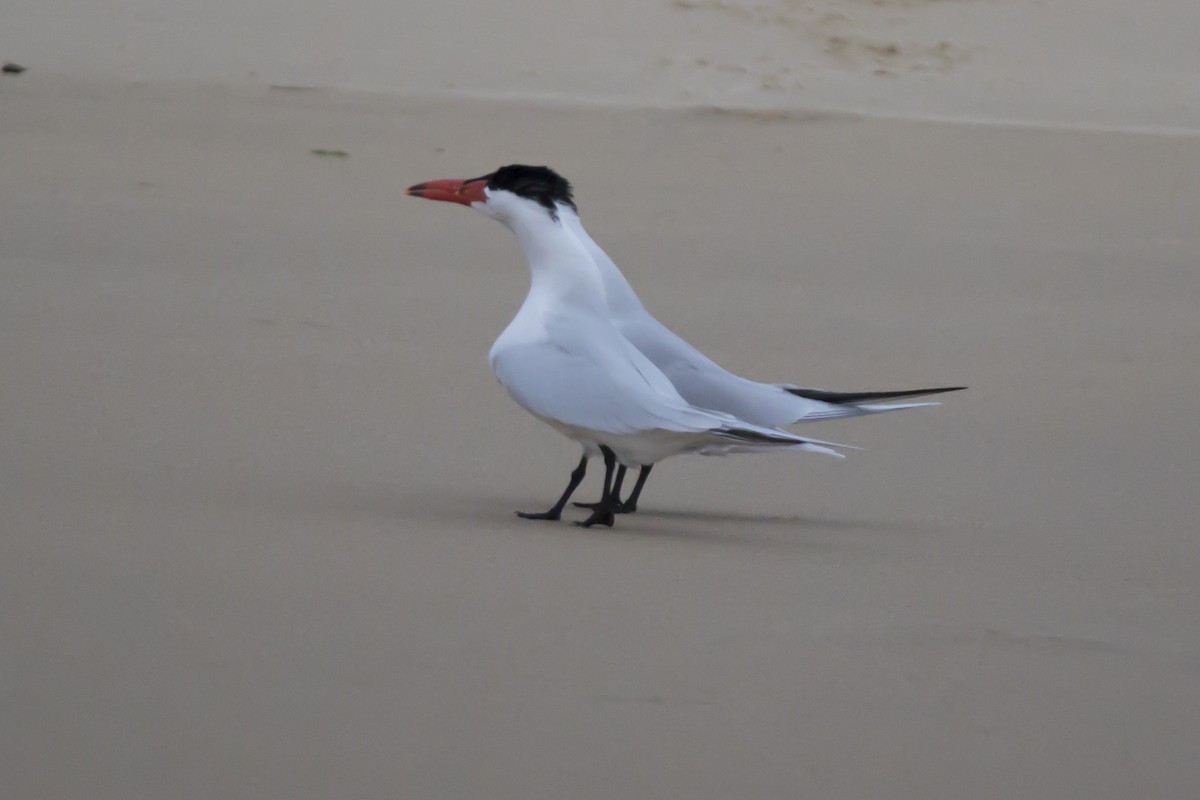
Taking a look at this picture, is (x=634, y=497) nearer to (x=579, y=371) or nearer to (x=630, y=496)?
(x=630, y=496)

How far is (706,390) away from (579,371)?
1.74ft

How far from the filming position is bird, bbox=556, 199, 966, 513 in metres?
5.00

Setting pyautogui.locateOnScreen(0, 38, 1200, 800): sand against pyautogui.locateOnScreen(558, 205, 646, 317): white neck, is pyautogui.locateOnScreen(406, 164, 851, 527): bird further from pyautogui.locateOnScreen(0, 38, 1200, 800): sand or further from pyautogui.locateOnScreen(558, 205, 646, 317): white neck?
pyautogui.locateOnScreen(0, 38, 1200, 800): sand

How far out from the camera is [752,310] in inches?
295

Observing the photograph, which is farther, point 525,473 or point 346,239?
point 346,239

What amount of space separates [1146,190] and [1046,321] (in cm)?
295

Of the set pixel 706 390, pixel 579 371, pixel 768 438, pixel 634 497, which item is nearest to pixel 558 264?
pixel 579 371

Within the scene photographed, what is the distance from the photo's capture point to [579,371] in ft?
15.1

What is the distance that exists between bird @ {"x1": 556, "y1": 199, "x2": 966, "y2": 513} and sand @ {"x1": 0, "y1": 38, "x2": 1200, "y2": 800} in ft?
0.78

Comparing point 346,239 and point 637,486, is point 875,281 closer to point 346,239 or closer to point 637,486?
point 346,239

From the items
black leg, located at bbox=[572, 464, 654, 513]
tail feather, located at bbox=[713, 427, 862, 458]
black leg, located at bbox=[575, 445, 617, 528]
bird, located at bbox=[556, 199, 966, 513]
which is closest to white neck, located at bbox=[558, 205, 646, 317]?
bird, located at bbox=[556, 199, 966, 513]

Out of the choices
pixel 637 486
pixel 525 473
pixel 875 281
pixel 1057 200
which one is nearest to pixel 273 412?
pixel 525 473

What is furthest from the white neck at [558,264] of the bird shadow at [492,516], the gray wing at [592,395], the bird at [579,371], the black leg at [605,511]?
the bird shadow at [492,516]

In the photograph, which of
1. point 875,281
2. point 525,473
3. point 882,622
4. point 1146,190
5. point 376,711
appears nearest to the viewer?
point 376,711
